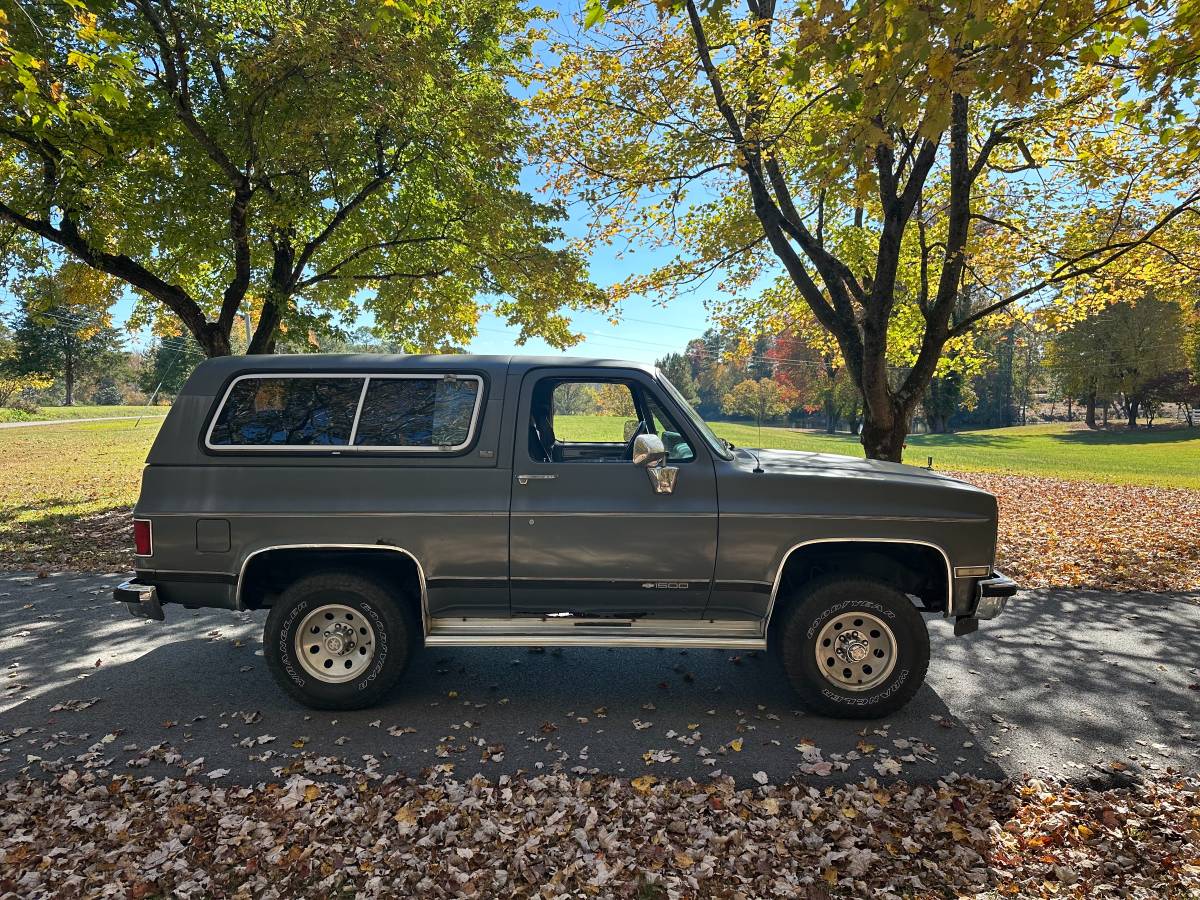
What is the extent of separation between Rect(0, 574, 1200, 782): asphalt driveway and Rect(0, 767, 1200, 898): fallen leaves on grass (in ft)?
0.65

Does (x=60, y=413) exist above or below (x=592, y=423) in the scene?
above

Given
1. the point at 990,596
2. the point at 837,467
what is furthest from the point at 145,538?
the point at 990,596

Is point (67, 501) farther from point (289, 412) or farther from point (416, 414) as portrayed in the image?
point (416, 414)

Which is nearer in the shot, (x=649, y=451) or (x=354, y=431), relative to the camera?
(x=649, y=451)

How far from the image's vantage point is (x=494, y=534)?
152 inches

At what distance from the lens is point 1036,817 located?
3002 mm

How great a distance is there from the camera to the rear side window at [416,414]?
3.96m

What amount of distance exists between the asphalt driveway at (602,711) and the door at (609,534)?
759 millimetres

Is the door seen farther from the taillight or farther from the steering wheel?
the taillight

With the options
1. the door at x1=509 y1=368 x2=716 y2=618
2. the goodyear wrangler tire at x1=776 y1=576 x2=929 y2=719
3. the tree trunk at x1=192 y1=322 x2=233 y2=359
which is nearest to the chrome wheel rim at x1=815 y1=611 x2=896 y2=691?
the goodyear wrangler tire at x1=776 y1=576 x2=929 y2=719

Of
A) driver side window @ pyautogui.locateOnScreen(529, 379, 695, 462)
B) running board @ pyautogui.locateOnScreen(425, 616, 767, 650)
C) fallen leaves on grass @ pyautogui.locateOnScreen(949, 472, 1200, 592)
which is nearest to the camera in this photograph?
running board @ pyautogui.locateOnScreen(425, 616, 767, 650)

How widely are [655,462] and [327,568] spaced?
2274mm

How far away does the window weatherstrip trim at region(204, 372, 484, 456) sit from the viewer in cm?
393

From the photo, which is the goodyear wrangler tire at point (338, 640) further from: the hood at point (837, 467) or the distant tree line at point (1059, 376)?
the distant tree line at point (1059, 376)
